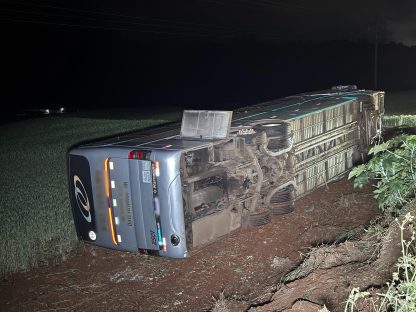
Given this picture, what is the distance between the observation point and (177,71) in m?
73.2

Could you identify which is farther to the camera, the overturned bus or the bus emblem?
the bus emblem

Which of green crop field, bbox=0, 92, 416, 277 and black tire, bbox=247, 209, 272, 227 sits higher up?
black tire, bbox=247, 209, 272, 227

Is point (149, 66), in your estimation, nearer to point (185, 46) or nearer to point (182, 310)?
point (185, 46)

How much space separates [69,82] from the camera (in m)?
62.2

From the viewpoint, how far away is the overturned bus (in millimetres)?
5969

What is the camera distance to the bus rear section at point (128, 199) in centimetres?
589

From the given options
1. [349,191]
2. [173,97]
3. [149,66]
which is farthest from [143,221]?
[149,66]

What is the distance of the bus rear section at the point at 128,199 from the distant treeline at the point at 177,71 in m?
43.4

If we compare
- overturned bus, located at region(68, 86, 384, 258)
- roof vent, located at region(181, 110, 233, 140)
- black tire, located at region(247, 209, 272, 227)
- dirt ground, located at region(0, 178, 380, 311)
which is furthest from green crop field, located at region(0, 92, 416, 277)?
black tire, located at region(247, 209, 272, 227)

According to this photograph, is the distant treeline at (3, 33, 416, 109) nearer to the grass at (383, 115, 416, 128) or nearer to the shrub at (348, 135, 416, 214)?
the grass at (383, 115, 416, 128)

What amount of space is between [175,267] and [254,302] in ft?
6.06

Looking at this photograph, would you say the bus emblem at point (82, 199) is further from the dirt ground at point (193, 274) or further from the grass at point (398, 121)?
the grass at point (398, 121)

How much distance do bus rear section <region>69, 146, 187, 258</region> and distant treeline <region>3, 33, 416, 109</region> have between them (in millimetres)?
43399

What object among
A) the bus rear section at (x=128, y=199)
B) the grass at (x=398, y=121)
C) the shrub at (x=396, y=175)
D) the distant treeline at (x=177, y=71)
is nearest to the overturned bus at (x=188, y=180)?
the bus rear section at (x=128, y=199)
